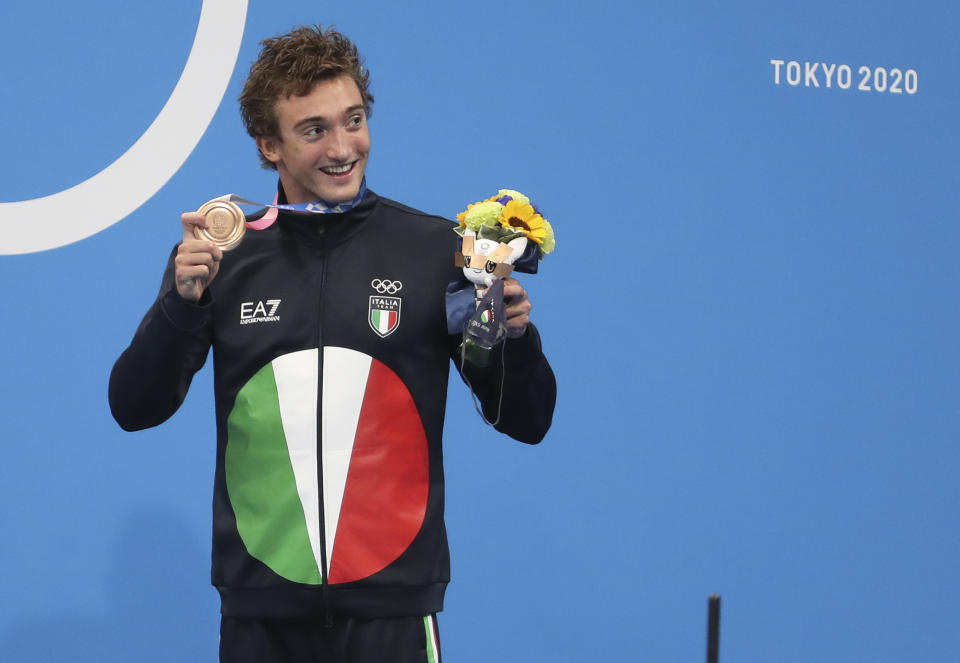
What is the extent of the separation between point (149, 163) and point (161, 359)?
28.5 inches

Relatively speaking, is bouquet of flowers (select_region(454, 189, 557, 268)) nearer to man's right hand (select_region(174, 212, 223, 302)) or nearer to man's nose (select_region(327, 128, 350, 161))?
man's nose (select_region(327, 128, 350, 161))

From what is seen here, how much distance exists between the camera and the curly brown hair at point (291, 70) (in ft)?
4.85

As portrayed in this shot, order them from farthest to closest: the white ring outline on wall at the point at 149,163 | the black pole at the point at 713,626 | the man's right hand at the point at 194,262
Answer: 1. the white ring outline on wall at the point at 149,163
2. the man's right hand at the point at 194,262
3. the black pole at the point at 713,626

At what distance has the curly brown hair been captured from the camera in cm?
148

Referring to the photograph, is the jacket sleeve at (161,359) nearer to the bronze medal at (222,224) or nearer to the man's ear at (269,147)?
the bronze medal at (222,224)

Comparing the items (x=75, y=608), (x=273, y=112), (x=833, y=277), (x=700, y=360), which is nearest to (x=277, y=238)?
(x=273, y=112)

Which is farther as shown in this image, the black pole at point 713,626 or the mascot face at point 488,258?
the mascot face at point 488,258

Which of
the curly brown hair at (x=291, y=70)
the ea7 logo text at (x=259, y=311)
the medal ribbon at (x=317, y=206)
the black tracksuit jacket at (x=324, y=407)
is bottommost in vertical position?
the black tracksuit jacket at (x=324, y=407)

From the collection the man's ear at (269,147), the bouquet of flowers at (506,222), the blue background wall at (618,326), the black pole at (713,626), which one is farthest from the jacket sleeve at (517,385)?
the blue background wall at (618,326)

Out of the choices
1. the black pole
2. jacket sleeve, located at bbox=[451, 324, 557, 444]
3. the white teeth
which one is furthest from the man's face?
the black pole

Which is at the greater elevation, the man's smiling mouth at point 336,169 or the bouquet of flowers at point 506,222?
the man's smiling mouth at point 336,169

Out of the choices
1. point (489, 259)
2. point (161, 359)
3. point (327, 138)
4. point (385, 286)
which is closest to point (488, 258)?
point (489, 259)

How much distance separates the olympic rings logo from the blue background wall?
2.32ft

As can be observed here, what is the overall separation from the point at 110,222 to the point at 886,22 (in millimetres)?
1552
